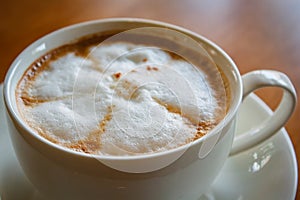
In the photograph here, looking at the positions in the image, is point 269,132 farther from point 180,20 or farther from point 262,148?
point 180,20

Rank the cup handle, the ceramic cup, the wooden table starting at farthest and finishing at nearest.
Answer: the wooden table → the cup handle → the ceramic cup

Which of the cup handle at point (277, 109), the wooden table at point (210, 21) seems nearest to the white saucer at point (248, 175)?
the cup handle at point (277, 109)

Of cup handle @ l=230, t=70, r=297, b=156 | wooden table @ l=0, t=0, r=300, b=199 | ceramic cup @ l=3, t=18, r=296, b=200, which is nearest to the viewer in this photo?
ceramic cup @ l=3, t=18, r=296, b=200

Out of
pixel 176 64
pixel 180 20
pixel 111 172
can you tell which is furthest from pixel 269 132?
pixel 180 20

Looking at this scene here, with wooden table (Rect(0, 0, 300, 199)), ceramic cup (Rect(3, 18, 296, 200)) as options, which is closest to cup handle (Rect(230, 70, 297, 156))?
ceramic cup (Rect(3, 18, 296, 200))

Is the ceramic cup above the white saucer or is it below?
above

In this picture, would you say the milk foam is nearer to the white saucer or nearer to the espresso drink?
the espresso drink

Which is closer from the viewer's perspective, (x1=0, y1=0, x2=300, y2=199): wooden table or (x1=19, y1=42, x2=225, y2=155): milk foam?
(x1=19, y1=42, x2=225, y2=155): milk foam
